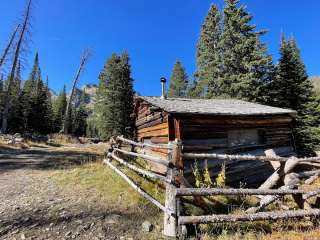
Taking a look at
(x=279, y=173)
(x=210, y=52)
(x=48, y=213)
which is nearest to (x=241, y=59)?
(x=210, y=52)

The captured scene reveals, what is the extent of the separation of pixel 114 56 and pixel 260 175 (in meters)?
25.2

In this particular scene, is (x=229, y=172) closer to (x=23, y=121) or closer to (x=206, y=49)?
(x=206, y=49)

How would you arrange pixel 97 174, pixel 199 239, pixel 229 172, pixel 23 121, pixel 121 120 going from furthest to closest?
pixel 23 121
pixel 121 120
pixel 229 172
pixel 97 174
pixel 199 239

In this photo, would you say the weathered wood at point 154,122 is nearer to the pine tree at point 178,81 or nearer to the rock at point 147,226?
the rock at point 147,226

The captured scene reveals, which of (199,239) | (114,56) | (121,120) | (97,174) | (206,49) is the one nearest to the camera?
(199,239)

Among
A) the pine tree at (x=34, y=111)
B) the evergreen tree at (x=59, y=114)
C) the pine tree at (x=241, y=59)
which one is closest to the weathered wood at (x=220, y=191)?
the pine tree at (x=241, y=59)

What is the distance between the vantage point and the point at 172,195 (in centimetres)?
541

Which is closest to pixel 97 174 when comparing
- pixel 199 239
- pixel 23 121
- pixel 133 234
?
pixel 133 234

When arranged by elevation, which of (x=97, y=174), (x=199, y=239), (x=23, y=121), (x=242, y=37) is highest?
(x=242, y=37)

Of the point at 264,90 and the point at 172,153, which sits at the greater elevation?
the point at 264,90

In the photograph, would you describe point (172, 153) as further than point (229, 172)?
No

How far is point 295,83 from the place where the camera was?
2416 cm

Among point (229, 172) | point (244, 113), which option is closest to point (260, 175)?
point (229, 172)

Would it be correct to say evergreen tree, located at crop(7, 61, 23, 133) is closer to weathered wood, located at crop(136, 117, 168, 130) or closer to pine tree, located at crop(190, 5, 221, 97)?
pine tree, located at crop(190, 5, 221, 97)
